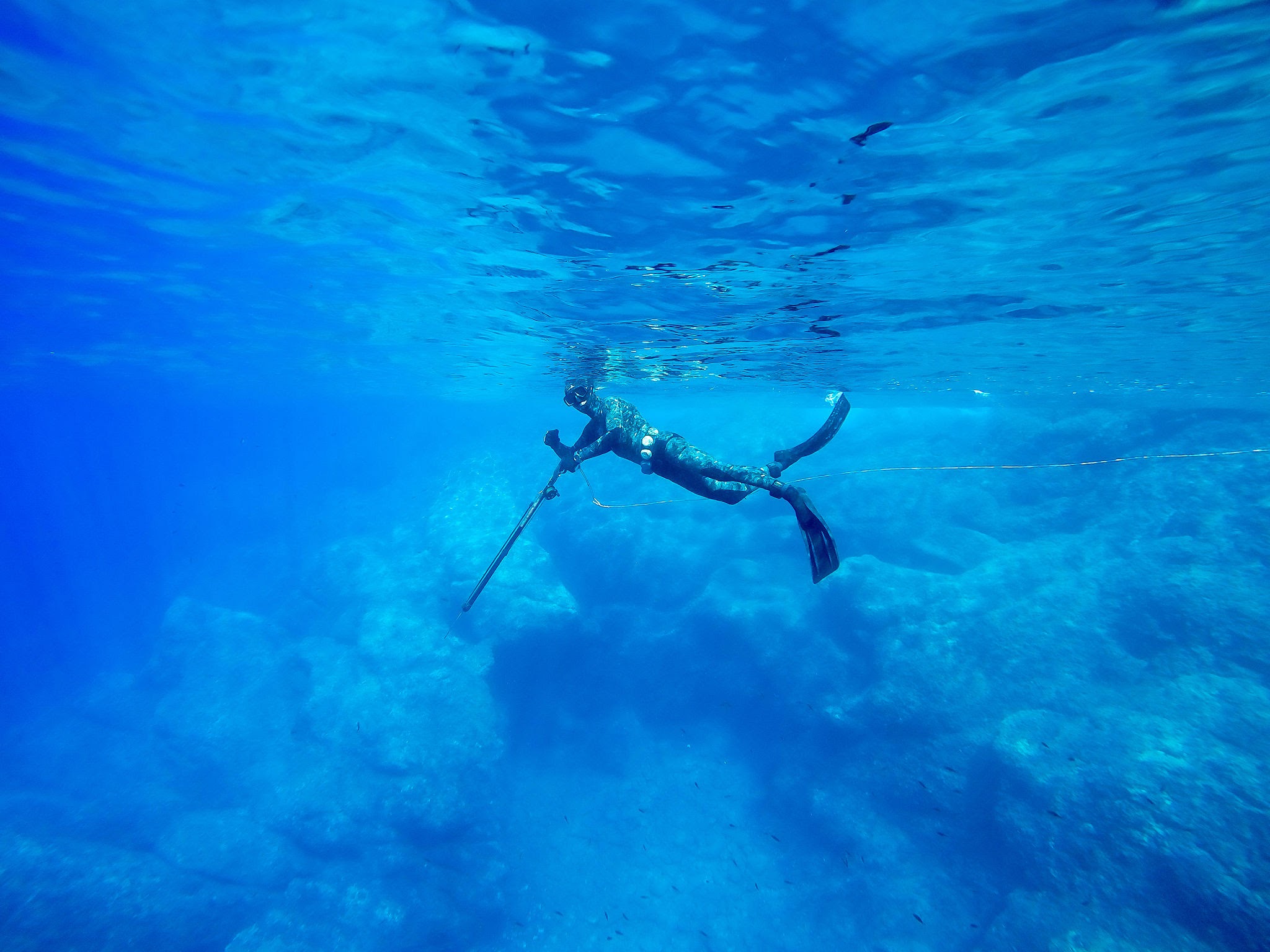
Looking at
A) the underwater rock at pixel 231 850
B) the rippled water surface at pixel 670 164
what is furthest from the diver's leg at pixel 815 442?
the underwater rock at pixel 231 850

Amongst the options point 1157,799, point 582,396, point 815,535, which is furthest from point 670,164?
point 1157,799

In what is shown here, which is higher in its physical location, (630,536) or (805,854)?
(630,536)

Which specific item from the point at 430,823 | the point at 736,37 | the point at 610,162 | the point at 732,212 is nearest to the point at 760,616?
the point at 430,823

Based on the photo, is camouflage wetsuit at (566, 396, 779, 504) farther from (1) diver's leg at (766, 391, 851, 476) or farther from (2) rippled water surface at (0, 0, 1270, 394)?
(2) rippled water surface at (0, 0, 1270, 394)

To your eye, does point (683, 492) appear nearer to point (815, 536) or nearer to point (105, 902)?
point (815, 536)

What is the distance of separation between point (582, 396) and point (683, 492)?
15.8 meters

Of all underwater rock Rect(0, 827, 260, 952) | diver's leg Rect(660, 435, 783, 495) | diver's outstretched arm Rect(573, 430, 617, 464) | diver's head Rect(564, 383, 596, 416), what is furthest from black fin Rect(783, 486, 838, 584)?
underwater rock Rect(0, 827, 260, 952)

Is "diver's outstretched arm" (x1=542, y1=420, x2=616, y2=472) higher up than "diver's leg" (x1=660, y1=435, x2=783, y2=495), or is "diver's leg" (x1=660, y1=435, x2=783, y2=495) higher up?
"diver's outstretched arm" (x1=542, y1=420, x2=616, y2=472)

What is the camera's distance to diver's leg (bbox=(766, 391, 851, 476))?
1040 centimetres

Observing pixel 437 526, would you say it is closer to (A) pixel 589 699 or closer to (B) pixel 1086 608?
(A) pixel 589 699

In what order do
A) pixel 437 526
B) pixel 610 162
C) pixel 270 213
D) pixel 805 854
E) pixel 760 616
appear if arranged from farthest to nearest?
pixel 437 526 < pixel 760 616 < pixel 805 854 < pixel 270 213 < pixel 610 162

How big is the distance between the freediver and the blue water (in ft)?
11.2

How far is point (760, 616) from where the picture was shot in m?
20.3

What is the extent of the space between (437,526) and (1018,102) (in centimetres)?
2706
